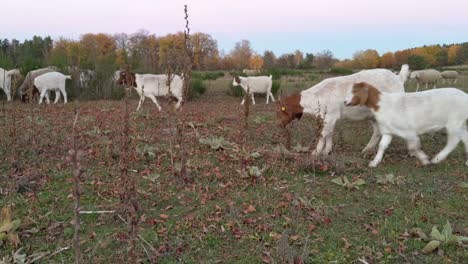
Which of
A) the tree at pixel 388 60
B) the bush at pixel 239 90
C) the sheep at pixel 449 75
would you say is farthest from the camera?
the tree at pixel 388 60

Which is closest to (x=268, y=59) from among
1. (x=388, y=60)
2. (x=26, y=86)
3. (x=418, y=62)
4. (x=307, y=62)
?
(x=307, y=62)

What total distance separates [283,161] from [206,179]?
143 cm

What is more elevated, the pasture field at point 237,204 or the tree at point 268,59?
the tree at point 268,59

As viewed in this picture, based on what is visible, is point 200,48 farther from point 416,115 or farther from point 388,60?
point 388,60

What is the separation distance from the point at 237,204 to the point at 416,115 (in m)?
3.81

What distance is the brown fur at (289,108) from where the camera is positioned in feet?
27.8

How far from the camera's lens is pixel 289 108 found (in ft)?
27.9

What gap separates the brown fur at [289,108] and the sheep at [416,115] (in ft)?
4.42

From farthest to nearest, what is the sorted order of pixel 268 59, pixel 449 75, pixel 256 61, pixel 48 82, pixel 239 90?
pixel 256 61 < pixel 268 59 < pixel 449 75 < pixel 239 90 < pixel 48 82

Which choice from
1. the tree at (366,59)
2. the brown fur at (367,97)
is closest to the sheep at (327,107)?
the brown fur at (367,97)

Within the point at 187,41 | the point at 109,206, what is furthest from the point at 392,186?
the point at 109,206

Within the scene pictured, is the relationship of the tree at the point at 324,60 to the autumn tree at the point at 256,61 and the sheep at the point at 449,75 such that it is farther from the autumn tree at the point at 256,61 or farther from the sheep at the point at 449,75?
the sheep at the point at 449,75

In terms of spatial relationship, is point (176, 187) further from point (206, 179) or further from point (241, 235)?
point (241, 235)

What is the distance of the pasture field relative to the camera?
424cm
